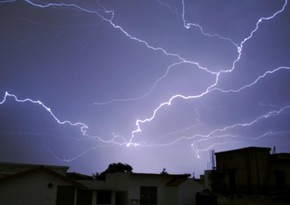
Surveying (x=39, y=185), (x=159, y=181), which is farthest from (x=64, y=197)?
(x=159, y=181)

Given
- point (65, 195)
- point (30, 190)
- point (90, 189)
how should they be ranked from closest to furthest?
point (30, 190), point (65, 195), point (90, 189)

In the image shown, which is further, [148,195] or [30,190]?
[148,195]

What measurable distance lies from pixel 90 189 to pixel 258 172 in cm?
1445

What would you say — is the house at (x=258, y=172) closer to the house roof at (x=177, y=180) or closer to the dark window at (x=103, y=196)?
the house roof at (x=177, y=180)

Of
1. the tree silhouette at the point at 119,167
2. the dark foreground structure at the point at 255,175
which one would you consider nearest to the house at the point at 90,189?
the dark foreground structure at the point at 255,175

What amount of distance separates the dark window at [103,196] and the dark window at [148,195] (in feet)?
8.72

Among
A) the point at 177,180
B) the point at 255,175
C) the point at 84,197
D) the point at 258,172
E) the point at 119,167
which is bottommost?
the point at 84,197

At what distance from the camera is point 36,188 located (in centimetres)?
2064

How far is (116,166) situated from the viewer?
168 ft

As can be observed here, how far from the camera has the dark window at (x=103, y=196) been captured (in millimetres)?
24688

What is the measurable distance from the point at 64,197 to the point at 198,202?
1125 centimetres

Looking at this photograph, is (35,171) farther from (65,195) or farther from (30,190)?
(65,195)

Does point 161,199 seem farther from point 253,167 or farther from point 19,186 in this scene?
point 19,186

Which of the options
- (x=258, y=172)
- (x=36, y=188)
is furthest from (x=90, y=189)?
(x=258, y=172)
